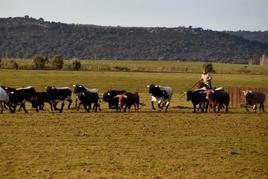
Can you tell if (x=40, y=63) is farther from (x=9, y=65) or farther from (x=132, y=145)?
(x=132, y=145)

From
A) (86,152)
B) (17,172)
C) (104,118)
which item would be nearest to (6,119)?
(104,118)

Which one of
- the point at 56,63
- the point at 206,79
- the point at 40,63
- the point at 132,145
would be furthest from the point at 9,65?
the point at 132,145

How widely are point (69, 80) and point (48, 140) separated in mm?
48456

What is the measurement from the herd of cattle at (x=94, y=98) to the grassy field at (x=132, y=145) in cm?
108

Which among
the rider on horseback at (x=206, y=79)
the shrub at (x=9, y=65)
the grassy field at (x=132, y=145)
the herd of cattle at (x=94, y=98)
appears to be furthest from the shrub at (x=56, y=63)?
the grassy field at (x=132, y=145)

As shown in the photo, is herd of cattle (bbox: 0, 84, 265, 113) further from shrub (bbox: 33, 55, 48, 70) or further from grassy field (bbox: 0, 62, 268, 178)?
shrub (bbox: 33, 55, 48, 70)

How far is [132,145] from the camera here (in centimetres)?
2066

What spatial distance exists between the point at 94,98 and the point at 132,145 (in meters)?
14.1

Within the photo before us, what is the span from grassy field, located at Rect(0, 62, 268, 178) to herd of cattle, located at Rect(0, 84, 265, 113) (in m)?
1.08

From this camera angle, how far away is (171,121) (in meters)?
29.2

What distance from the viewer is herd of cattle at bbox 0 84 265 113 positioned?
109 feet

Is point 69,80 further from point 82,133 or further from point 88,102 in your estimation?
point 82,133

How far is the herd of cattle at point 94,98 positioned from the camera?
3338cm

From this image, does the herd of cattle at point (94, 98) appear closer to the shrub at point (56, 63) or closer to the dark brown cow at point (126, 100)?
the dark brown cow at point (126, 100)
